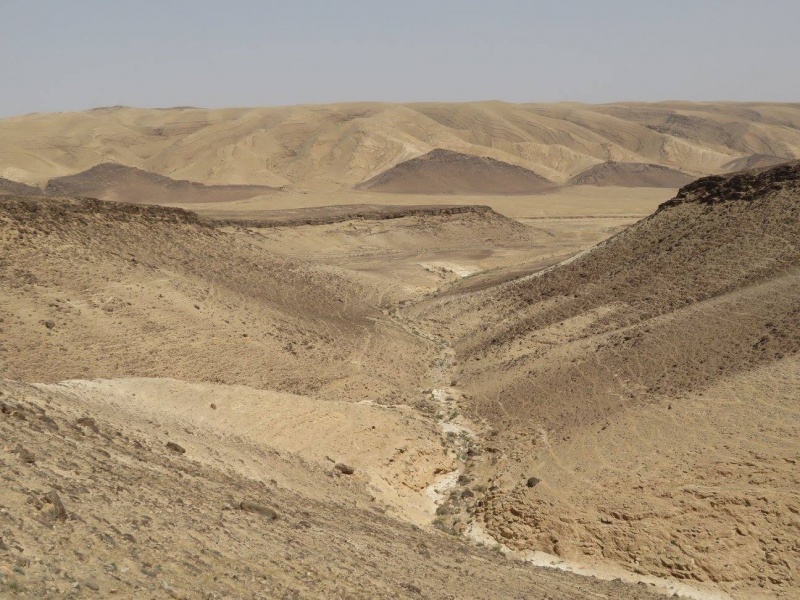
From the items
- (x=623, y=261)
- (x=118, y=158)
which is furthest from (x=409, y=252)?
(x=118, y=158)

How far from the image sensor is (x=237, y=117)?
4306 inches

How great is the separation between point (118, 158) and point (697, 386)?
3454 inches

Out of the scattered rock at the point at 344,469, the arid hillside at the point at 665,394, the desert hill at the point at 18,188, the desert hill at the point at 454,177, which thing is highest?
the desert hill at the point at 454,177

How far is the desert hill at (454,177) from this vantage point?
7775 centimetres

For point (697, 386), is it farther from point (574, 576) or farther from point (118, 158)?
point (118, 158)

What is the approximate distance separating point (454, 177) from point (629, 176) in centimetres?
2160

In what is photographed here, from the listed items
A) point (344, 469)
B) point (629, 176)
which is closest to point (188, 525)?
point (344, 469)

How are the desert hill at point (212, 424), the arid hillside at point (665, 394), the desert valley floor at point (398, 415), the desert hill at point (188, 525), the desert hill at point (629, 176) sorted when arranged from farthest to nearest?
the desert hill at point (629, 176) < the arid hillside at point (665, 394) < the desert valley floor at point (398, 415) < the desert hill at point (212, 424) < the desert hill at point (188, 525)

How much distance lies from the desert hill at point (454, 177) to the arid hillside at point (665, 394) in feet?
172

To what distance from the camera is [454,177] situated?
7962 cm

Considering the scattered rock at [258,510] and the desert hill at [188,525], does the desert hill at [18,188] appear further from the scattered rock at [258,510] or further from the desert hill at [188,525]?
the scattered rock at [258,510]

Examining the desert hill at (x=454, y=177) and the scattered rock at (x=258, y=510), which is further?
the desert hill at (x=454, y=177)

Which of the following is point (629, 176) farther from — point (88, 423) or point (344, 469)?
point (88, 423)

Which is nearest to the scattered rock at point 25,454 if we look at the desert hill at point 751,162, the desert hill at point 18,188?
the desert hill at point 18,188
